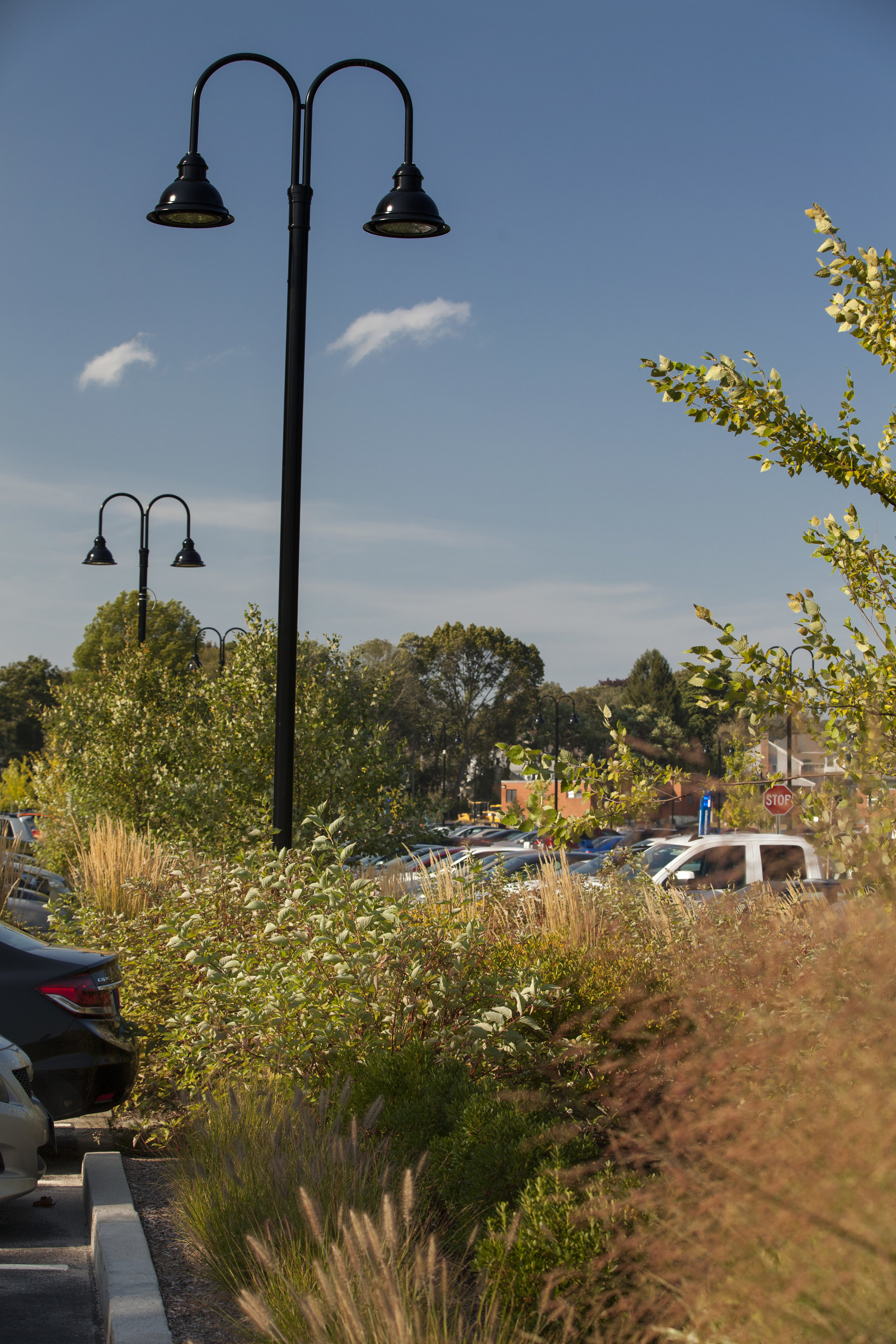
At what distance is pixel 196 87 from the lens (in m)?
8.27

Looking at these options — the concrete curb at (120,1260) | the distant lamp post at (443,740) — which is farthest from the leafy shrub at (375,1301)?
the distant lamp post at (443,740)

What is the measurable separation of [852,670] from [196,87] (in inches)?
253

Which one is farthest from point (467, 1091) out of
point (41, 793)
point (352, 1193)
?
point (41, 793)

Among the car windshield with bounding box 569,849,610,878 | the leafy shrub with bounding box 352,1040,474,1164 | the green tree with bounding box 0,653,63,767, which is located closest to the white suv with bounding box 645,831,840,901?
the car windshield with bounding box 569,849,610,878

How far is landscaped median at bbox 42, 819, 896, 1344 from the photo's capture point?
267 centimetres

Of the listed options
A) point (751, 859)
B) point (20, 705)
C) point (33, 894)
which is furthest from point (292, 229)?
point (20, 705)

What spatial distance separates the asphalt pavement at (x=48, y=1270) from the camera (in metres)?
4.12

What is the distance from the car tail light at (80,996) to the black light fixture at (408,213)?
528 cm

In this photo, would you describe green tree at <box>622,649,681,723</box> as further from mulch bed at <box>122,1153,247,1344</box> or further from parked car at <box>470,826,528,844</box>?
mulch bed at <box>122,1153,247,1344</box>

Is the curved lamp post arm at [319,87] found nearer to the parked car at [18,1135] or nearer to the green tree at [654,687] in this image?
the parked car at [18,1135]

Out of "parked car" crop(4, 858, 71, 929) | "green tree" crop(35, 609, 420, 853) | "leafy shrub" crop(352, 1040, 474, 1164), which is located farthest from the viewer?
"parked car" crop(4, 858, 71, 929)

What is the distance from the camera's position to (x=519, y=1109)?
4.20m

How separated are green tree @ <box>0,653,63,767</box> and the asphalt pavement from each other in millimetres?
81450

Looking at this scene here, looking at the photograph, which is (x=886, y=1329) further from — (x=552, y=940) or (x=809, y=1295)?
(x=552, y=940)
